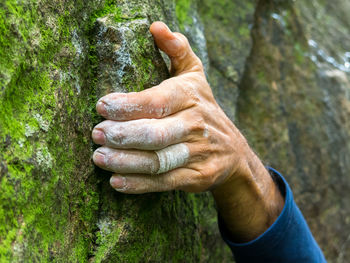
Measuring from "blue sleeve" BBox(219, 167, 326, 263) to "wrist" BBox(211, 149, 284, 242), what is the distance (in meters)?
0.05

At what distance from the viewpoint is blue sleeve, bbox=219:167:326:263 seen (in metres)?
1.44

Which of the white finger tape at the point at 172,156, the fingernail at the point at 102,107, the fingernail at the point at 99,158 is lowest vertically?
the fingernail at the point at 99,158

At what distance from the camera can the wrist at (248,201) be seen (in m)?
1.37

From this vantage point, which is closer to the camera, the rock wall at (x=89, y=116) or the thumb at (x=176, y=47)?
the rock wall at (x=89, y=116)

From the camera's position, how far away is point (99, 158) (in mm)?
1025

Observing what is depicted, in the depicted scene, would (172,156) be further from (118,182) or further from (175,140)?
(118,182)

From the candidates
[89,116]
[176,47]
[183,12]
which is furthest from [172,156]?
[183,12]

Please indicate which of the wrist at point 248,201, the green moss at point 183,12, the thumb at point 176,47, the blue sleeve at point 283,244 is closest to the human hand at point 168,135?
the thumb at point 176,47

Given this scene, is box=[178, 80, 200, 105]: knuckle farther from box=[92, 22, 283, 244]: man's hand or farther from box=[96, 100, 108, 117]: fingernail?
box=[96, 100, 108, 117]: fingernail

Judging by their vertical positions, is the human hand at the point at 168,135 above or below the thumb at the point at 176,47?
below

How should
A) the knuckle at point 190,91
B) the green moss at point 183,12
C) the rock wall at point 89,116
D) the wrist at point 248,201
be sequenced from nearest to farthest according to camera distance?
the rock wall at point 89,116
the knuckle at point 190,91
the wrist at point 248,201
the green moss at point 183,12

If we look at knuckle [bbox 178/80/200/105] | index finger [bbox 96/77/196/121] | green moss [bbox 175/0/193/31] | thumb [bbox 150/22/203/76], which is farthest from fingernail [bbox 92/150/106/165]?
green moss [bbox 175/0/193/31]

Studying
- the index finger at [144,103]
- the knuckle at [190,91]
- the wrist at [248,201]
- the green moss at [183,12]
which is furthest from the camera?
the green moss at [183,12]

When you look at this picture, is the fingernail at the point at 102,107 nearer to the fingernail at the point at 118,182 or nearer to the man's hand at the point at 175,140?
the man's hand at the point at 175,140
